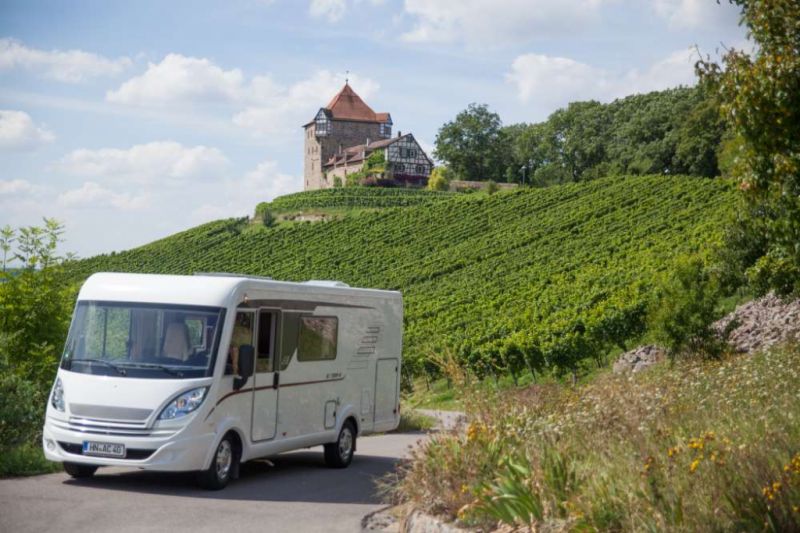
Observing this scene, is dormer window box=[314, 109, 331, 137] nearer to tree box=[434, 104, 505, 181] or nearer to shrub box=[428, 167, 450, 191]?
tree box=[434, 104, 505, 181]

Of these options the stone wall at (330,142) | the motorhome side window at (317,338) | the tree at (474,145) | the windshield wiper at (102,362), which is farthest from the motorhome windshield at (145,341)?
the stone wall at (330,142)

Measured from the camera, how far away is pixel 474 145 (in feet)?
440

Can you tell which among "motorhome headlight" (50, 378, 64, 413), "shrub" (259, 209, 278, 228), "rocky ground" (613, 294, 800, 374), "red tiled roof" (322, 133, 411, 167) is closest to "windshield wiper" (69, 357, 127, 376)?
"motorhome headlight" (50, 378, 64, 413)

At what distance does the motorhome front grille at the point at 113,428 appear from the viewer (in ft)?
36.7

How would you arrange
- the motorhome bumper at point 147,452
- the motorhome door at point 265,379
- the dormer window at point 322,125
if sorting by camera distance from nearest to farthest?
the motorhome bumper at point 147,452 < the motorhome door at point 265,379 < the dormer window at point 322,125

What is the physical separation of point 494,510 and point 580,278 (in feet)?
143

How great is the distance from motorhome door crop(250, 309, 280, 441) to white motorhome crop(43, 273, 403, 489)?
0.01m

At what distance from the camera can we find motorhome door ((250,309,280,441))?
12.6m

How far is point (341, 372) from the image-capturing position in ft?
48.7

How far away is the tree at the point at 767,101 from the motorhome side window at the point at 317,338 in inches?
229

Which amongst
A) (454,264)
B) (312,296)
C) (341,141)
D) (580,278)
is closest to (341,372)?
(312,296)

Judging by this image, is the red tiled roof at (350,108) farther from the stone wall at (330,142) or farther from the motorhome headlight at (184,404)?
the motorhome headlight at (184,404)

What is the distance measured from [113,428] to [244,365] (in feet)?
5.24

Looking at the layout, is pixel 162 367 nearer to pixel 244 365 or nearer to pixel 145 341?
pixel 145 341
